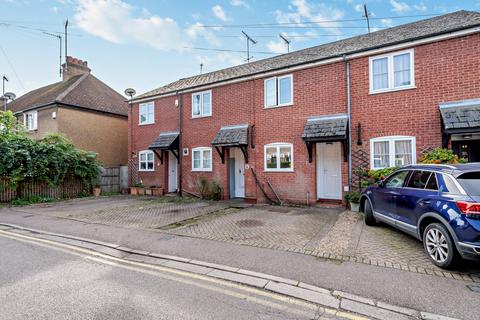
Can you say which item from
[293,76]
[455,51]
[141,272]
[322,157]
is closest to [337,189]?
[322,157]

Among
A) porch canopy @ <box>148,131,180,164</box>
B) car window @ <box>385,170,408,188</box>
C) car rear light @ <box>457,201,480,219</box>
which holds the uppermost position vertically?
porch canopy @ <box>148,131,180,164</box>

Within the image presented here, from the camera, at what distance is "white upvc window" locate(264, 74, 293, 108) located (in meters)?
11.8

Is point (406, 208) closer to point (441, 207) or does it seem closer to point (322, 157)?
point (441, 207)

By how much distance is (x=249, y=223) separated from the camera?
802 centimetres

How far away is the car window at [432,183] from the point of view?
4.93 meters

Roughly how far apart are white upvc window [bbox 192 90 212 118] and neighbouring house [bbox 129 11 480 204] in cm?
6

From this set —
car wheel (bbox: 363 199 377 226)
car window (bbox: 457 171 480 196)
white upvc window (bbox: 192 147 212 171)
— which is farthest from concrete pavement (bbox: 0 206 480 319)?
white upvc window (bbox: 192 147 212 171)

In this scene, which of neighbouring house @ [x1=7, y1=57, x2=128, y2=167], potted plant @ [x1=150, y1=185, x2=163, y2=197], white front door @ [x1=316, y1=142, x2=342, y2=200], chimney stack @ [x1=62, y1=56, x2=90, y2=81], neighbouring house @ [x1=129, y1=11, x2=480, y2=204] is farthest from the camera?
chimney stack @ [x1=62, y1=56, x2=90, y2=81]

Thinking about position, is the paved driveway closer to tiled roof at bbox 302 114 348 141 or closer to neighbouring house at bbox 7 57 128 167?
tiled roof at bbox 302 114 348 141

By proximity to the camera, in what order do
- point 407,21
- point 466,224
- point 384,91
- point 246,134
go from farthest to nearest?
point 407,21, point 246,134, point 384,91, point 466,224

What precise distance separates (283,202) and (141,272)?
7846mm

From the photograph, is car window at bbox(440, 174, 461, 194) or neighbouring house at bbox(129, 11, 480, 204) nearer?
car window at bbox(440, 174, 461, 194)

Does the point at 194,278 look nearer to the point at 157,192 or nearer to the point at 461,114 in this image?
the point at 461,114

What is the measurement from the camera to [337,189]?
433 inches
